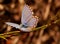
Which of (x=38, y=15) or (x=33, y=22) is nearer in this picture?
(x=33, y=22)

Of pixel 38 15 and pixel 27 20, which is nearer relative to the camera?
pixel 27 20

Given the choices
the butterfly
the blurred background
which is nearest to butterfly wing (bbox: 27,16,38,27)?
the butterfly

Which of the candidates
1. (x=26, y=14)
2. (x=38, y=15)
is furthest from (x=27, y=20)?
(x=38, y=15)

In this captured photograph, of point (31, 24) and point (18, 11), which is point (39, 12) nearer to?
point (18, 11)

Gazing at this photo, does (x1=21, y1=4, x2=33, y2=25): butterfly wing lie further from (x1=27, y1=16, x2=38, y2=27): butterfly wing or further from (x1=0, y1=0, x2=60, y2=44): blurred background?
(x1=0, y1=0, x2=60, y2=44): blurred background

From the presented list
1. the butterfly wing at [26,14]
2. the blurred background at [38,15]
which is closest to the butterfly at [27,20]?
the butterfly wing at [26,14]

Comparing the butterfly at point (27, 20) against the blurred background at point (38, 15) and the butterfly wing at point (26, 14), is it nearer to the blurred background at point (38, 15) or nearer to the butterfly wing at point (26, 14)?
the butterfly wing at point (26, 14)

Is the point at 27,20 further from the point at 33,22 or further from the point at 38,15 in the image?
the point at 38,15

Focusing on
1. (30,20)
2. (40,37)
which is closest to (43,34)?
(40,37)

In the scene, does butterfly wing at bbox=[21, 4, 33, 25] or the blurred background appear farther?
the blurred background
